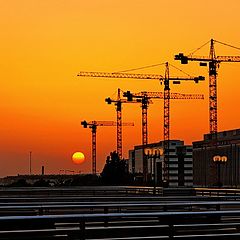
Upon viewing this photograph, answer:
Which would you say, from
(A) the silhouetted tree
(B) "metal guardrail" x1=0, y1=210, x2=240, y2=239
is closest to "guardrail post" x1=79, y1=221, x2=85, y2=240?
(B) "metal guardrail" x1=0, y1=210, x2=240, y2=239

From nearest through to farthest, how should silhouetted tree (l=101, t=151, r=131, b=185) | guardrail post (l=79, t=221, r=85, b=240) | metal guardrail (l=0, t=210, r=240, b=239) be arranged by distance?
metal guardrail (l=0, t=210, r=240, b=239) → guardrail post (l=79, t=221, r=85, b=240) → silhouetted tree (l=101, t=151, r=131, b=185)

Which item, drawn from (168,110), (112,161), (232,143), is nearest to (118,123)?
(168,110)

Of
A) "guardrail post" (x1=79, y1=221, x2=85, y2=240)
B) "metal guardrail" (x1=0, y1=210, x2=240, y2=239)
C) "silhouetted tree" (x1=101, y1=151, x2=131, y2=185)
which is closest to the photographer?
"metal guardrail" (x1=0, y1=210, x2=240, y2=239)

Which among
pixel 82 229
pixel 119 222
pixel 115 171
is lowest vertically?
pixel 119 222

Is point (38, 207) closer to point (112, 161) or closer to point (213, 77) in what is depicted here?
point (112, 161)

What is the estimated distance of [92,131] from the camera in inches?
7603

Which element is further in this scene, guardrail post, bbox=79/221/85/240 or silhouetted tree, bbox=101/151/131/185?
silhouetted tree, bbox=101/151/131/185

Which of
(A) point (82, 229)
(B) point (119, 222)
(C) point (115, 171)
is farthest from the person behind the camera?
(C) point (115, 171)

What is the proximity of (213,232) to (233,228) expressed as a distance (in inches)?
33.8

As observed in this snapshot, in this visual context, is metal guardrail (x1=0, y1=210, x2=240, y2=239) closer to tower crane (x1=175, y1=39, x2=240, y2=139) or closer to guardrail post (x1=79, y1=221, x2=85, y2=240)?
guardrail post (x1=79, y1=221, x2=85, y2=240)

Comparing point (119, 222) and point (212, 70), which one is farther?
point (212, 70)

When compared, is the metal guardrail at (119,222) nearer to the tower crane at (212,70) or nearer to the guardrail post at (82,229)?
the guardrail post at (82,229)

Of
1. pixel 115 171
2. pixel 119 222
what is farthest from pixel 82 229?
pixel 115 171

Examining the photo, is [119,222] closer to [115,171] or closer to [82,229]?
[82,229]
